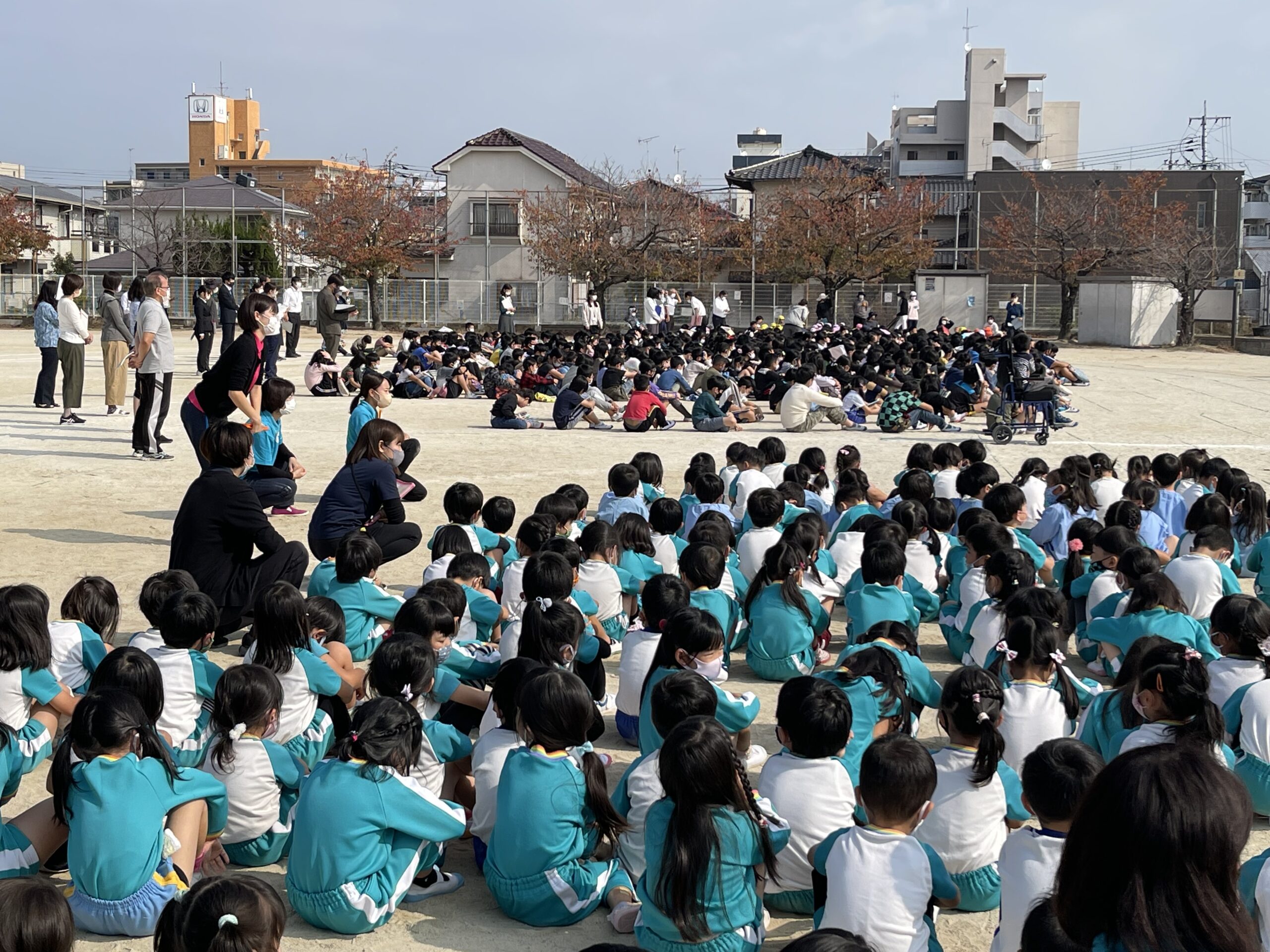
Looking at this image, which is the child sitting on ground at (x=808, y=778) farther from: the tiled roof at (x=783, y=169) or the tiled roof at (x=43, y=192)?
the tiled roof at (x=43, y=192)

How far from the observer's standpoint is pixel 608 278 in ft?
135

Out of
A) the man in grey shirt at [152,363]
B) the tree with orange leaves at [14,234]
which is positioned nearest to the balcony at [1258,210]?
the tree with orange leaves at [14,234]

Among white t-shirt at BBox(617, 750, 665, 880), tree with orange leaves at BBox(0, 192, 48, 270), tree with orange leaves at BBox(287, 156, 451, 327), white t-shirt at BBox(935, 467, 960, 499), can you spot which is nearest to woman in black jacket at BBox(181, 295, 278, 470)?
white t-shirt at BBox(935, 467, 960, 499)

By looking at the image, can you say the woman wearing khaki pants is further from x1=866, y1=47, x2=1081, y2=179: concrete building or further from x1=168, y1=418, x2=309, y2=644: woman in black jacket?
x1=866, y1=47, x2=1081, y2=179: concrete building

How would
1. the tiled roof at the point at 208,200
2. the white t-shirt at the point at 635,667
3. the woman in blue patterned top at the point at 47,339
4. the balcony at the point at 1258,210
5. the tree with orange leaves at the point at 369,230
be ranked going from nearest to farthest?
the white t-shirt at the point at 635,667
the woman in blue patterned top at the point at 47,339
the tree with orange leaves at the point at 369,230
the tiled roof at the point at 208,200
the balcony at the point at 1258,210

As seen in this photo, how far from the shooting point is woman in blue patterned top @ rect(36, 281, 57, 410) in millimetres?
15109

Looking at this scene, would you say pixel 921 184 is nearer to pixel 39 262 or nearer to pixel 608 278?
pixel 608 278

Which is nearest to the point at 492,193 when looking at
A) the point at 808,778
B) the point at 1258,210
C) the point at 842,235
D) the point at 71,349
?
the point at 842,235

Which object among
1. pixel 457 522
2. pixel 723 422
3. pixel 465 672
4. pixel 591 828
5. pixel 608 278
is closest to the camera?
pixel 591 828

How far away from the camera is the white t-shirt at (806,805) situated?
3.79 m

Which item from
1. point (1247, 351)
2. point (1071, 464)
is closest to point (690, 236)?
point (1247, 351)

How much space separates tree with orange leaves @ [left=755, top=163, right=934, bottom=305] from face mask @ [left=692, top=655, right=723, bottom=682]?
118 feet

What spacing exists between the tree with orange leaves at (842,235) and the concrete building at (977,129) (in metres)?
16.6

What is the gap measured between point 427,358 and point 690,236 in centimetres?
2399
